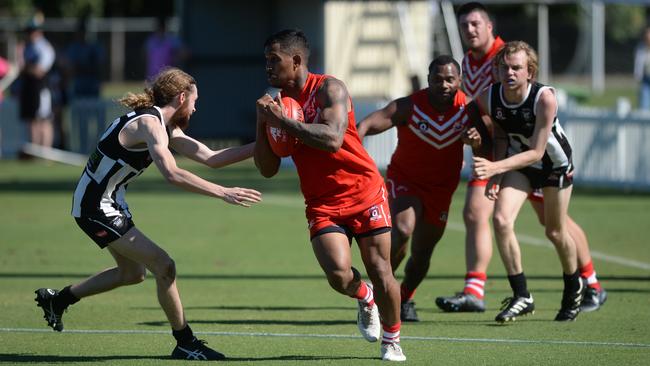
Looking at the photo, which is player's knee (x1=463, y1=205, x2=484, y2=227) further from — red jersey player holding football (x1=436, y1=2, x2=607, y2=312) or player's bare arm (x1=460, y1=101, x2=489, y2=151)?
player's bare arm (x1=460, y1=101, x2=489, y2=151)

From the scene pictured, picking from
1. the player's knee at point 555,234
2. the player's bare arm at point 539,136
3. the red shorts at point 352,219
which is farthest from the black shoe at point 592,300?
the red shorts at point 352,219

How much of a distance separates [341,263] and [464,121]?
7.26ft

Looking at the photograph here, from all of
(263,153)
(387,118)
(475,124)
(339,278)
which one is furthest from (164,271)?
(475,124)

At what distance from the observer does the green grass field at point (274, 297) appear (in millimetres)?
8203

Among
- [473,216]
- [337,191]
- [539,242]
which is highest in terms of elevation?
[337,191]

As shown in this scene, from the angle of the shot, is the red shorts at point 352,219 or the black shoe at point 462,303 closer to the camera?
the red shorts at point 352,219

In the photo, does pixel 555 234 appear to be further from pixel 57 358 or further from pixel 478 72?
pixel 57 358

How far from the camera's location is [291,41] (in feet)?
25.3

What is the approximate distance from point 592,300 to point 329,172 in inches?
128

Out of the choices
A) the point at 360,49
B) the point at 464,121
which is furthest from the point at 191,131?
the point at 464,121

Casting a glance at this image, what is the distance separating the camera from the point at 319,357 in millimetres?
7984

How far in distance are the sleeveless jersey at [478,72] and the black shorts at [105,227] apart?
11.6 feet

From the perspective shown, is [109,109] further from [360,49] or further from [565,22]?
[565,22]

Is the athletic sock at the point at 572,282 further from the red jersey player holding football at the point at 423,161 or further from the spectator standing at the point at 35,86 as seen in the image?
the spectator standing at the point at 35,86
